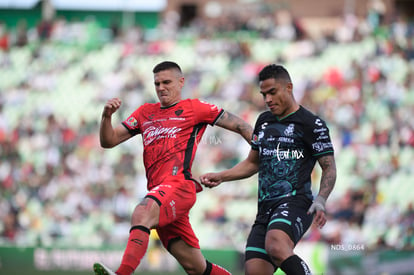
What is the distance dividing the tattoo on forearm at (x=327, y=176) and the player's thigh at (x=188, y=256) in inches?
67.8

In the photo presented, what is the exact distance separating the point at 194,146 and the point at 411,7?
23.1 metres

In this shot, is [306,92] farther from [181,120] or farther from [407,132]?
[181,120]

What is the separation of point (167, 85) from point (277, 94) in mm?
1350

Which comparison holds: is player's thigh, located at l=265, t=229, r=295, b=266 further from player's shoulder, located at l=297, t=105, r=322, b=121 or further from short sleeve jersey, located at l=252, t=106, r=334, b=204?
player's shoulder, located at l=297, t=105, r=322, b=121

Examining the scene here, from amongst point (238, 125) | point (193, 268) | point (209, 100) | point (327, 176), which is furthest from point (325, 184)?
point (209, 100)

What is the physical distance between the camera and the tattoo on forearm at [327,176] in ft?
20.3

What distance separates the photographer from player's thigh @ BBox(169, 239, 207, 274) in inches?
276

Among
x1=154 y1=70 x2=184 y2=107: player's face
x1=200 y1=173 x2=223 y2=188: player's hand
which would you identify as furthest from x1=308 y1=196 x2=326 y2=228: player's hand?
x1=154 y1=70 x2=184 y2=107: player's face

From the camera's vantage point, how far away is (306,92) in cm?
1897

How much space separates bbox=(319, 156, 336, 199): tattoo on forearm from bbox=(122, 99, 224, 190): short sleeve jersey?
1.49m

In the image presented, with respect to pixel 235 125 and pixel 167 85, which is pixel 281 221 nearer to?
pixel 235 125

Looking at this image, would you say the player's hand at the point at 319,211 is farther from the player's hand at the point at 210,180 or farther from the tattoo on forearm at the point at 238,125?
the tattoo on forearm at the point at 238,125

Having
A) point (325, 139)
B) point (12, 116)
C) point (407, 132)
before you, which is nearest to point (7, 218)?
point (12, 116)

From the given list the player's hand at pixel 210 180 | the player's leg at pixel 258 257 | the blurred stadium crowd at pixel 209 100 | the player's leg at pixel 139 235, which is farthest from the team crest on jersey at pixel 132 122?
the blurred stadium crowd at pixel 209 100
